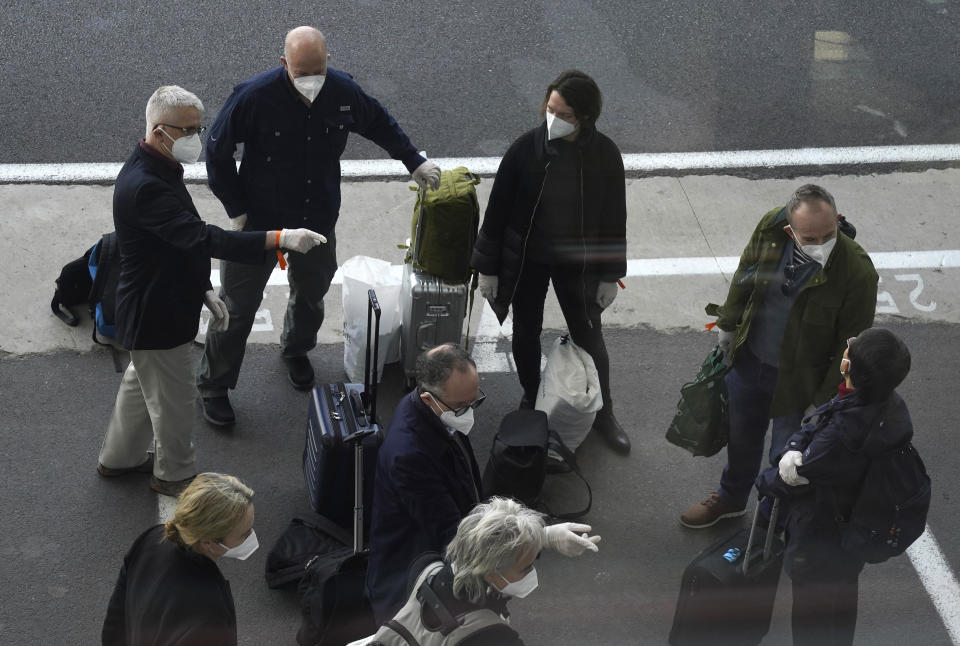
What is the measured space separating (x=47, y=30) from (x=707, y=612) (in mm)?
7304

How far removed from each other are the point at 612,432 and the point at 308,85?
8.07 feet

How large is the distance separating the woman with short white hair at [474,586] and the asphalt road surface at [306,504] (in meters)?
1.70

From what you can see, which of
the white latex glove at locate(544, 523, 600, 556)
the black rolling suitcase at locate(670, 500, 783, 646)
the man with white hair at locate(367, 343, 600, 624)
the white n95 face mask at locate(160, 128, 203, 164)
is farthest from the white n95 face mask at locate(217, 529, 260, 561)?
the black rolling suitcase at locate(670, 500, 783, 646)

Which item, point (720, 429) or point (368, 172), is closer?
point (720, 429)

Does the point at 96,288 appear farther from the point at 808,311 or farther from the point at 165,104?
the point at 808,311

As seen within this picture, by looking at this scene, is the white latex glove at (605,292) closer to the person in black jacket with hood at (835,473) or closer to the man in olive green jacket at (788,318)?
the man in olive green jacket at (788,318)

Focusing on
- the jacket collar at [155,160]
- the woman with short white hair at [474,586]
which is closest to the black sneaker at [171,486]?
the jacket collar at [155,160]

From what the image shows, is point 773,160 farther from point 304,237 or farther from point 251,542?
point 251,542

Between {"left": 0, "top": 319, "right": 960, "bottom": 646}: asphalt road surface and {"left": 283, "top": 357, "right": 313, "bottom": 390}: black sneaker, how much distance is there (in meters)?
0.07

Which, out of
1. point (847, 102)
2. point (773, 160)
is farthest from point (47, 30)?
point (847, 102)

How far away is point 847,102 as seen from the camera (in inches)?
364

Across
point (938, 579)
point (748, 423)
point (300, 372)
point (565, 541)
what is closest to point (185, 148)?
point (300, 372)

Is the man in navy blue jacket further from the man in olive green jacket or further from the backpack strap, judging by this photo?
the man in olive green jacket

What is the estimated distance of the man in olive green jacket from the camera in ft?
15.8
